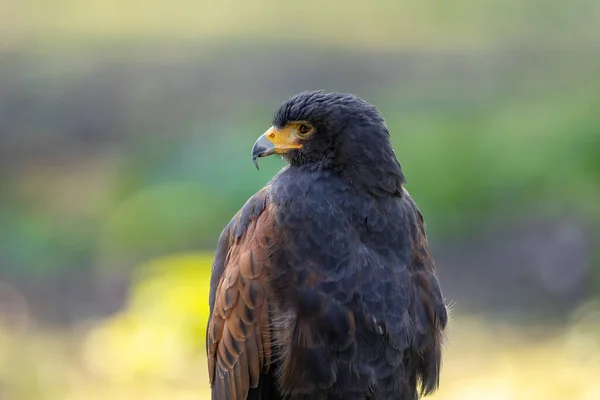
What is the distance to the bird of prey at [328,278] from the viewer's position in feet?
11.6

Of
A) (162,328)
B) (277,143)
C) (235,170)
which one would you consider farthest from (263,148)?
(235,170)

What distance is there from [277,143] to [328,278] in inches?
25.8

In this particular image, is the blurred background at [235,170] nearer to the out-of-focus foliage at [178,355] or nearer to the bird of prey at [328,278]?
the out-of-focus foliage at [178,355]

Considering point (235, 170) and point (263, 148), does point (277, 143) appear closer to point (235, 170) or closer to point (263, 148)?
point (263, 148)

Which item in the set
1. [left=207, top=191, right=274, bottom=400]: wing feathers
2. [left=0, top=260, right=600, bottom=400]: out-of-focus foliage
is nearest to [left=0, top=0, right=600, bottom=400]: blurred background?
[left=0, top=260, right=600, bottom=400]: out-of-focus foliage

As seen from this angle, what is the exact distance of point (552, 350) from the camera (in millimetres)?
7727

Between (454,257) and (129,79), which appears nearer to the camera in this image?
(454,257)

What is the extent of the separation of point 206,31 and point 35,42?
2017 mm

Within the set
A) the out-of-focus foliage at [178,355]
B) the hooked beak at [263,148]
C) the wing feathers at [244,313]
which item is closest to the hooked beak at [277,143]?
the hooked beak at [263,148]

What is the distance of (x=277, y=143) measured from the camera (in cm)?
379

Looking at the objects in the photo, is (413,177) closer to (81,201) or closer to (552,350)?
(552,350)

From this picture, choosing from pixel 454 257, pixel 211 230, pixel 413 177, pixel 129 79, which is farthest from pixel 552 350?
pixel 129 79

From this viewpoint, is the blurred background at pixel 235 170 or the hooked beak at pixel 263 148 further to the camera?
the blurred background at pixel 235 170

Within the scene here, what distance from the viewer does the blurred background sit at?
23.9 feet
